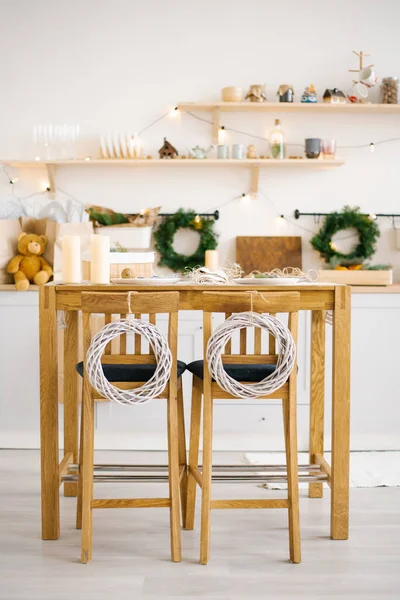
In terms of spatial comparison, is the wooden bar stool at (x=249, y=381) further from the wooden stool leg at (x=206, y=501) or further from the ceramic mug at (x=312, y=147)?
the ceramic mug at (x=312, y=147)

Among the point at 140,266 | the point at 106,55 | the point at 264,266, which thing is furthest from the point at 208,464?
the point at 106,55

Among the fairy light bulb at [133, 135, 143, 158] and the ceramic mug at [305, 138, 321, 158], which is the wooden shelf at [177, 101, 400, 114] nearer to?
the ceramic mug at [305, 138, 321, 158]

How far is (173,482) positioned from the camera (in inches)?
96.0

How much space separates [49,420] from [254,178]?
234 cm

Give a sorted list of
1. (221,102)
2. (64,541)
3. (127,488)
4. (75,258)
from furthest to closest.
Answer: (221,102), (127,488), (75,258), (64,541)

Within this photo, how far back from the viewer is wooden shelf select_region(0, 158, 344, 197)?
4.28 meters

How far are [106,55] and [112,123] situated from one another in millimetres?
410

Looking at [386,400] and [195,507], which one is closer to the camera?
[195,507]

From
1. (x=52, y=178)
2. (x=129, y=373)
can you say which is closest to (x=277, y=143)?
(x=52, y=178)

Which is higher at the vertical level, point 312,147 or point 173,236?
point 312,147

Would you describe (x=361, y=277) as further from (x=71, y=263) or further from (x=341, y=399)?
(x=71, y=263)

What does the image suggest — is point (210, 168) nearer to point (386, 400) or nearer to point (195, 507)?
point (386, 400)

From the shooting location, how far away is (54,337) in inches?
104

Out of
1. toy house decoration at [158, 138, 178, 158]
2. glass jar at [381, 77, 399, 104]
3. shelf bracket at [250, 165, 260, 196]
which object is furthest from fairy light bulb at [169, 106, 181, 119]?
glass jar at [381, 77, 399, 104]
